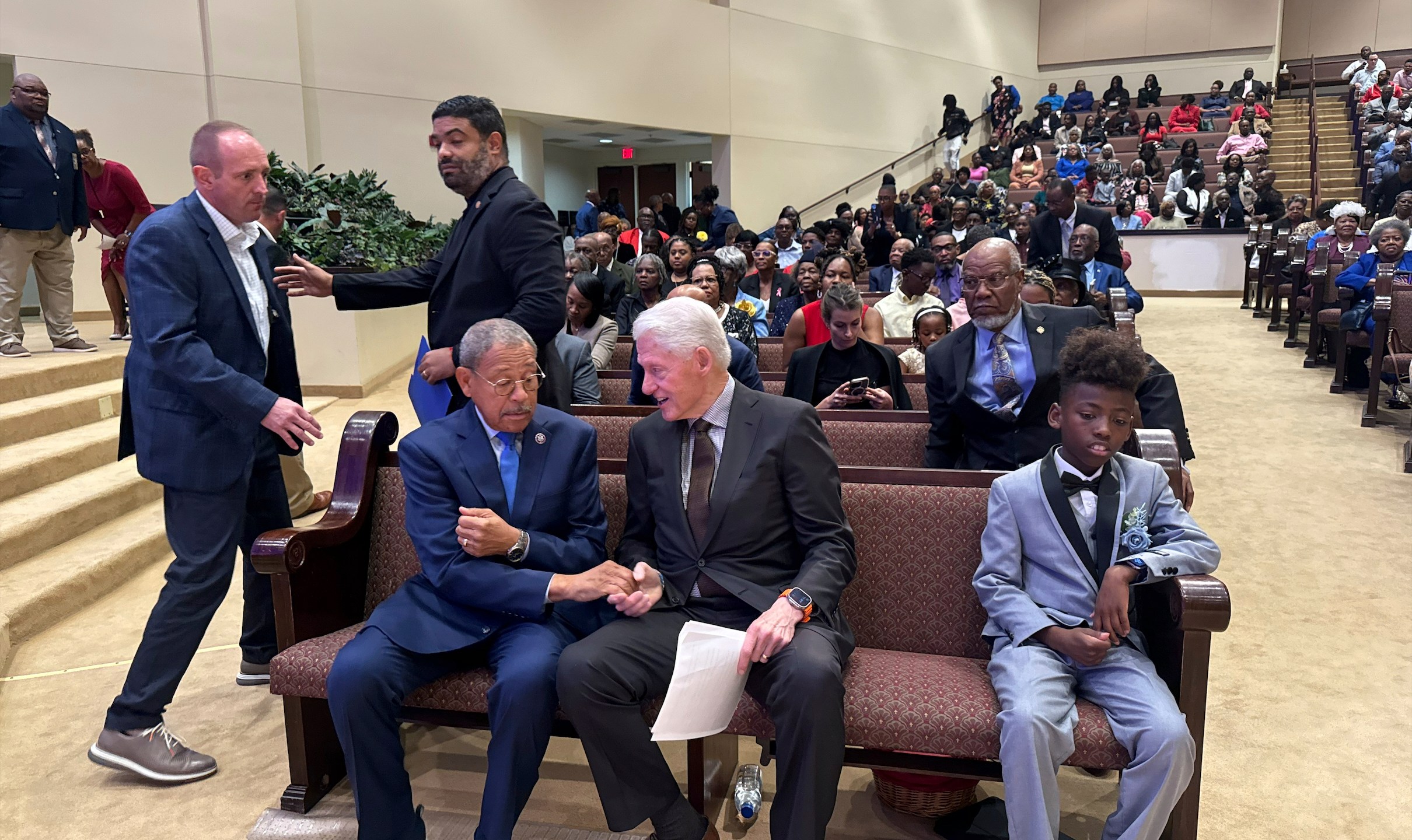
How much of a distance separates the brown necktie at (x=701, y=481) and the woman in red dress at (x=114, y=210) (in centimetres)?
542

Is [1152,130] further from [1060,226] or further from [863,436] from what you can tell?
[863,436]

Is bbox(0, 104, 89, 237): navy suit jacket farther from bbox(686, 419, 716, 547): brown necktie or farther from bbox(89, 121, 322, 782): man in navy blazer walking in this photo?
bbox(686, 419, 716, 547): brown necktie

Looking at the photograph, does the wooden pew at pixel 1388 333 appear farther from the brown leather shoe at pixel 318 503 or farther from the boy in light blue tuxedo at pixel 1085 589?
the brown leather shoe at pixel 318 503

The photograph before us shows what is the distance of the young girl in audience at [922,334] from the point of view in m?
4.54

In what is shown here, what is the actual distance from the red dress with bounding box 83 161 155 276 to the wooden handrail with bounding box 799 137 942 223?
10.2 metres

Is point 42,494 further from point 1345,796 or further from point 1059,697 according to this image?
point 1345,796

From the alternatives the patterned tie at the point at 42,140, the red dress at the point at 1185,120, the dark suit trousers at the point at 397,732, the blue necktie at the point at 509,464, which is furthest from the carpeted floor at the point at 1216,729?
the red dress at the point at 1185,120

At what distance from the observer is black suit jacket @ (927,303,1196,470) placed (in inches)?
114

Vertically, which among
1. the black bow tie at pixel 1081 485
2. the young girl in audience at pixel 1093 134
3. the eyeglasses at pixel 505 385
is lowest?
the black bow tie at pixel 1081 485

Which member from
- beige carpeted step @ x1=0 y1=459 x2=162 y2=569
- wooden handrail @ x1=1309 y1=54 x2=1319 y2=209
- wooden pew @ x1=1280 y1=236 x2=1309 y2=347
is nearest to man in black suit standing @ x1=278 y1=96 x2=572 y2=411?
beige carpeted step @ x1=0 y1=459 x2=162 y2=569

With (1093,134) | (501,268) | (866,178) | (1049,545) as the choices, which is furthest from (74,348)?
(1093,134)

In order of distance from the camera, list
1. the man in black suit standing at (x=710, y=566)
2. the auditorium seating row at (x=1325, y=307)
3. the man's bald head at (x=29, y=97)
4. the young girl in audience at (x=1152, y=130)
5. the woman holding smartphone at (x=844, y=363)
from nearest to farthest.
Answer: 1. the man in black suit standing at (x=710, y=566)
2. the woman holding smartphone at (x=844, y=363)
3. the man's bald head at (x=29, y=97)
4. the auditorium seating row at (x=1325, y=307)
5. the young girl in audience at (x=1152, y=130)

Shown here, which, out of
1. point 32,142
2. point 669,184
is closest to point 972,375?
point 32,142

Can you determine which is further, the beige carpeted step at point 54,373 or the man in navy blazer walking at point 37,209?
the man in navy blazer walking at point 37,209
